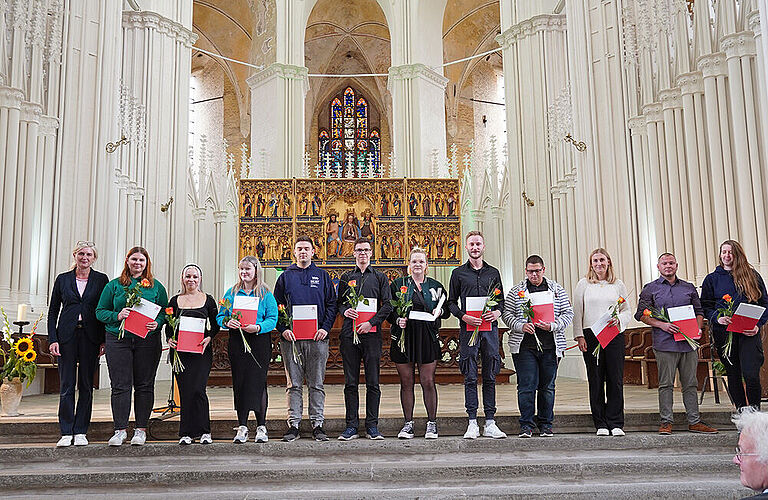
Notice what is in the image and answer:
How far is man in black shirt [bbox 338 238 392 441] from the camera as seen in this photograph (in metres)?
5.98

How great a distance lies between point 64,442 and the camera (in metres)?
5.59

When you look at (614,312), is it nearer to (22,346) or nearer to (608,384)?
(608,384)

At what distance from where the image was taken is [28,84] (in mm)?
10617

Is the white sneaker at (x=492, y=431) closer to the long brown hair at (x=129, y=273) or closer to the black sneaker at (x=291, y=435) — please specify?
the black sneaker at (x=291, y=435)

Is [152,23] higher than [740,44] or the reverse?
higher

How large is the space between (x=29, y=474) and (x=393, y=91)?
53.8ft

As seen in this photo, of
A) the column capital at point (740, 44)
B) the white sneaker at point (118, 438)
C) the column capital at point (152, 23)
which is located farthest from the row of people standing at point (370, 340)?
the column capital at point (152, 23)

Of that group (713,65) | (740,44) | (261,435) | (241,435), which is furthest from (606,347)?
(713,65)

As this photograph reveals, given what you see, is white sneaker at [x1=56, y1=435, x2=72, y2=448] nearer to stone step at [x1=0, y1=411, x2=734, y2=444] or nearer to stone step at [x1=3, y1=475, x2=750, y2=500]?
stone step at [x1=0, y1=411, x2=734, y2=444]

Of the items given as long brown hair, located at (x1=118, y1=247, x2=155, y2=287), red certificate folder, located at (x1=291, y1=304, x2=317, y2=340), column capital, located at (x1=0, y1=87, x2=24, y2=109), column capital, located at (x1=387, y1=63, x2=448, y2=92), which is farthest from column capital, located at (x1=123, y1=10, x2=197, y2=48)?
red certificate folder, located at (x1=291, y1=304, x2=317, y2=340)

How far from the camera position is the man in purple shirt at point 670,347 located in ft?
19.8

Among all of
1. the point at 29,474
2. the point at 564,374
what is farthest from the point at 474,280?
the point at 564,374

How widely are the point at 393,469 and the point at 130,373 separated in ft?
6.95

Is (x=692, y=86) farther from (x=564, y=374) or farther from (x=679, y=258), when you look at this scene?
(x=564, y=374)
